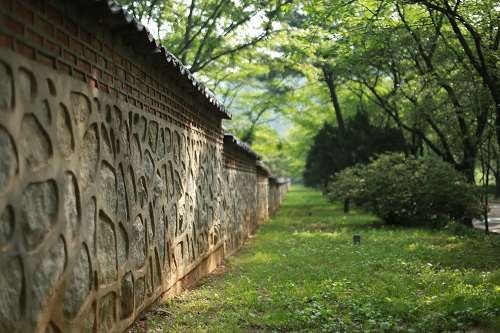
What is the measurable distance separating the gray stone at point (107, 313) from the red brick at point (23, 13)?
204cm

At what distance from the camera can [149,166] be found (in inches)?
202

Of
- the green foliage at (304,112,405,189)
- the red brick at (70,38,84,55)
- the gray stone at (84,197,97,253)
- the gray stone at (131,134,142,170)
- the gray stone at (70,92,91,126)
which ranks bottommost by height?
the gray stone at (84,197,97,253)

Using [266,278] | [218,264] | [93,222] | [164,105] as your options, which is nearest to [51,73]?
[93,222]

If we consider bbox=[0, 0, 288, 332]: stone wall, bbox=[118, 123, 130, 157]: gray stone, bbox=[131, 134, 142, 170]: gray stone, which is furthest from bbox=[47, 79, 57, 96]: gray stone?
bbox=[131, 134, 142, 170]: gray stone

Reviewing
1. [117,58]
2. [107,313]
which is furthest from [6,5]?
[107,313]

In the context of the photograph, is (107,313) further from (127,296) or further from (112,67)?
(112,67)

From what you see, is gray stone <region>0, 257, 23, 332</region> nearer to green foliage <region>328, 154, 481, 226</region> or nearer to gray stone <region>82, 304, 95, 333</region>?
gray stone <region>82, 304, 95, 333</region>

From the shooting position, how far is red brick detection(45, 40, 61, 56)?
2994 mm

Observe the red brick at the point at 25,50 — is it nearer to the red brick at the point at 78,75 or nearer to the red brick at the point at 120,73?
the red brick at the point at 78,75

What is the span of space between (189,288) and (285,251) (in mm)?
4645

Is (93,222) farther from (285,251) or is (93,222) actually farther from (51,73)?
(285,251)

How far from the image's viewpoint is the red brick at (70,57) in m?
3.26

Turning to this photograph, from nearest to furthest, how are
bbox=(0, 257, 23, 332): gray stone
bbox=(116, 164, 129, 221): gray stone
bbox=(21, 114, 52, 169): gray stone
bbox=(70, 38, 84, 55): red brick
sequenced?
bbox=(0, 257, 23, 332): gray stone < bbox=(21, 114, 52, 169): gray stone < bbox=(70, 38, 84, 55): red brick < bbox=(116, 164, 129, 221): gray stone

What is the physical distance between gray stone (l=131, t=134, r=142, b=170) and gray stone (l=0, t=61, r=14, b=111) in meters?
2.04
